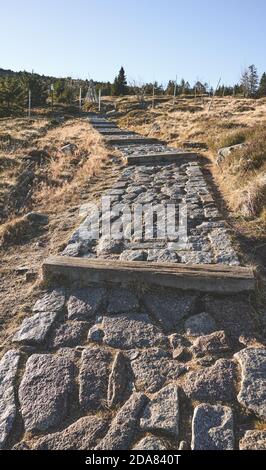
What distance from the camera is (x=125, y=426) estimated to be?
2.41 m

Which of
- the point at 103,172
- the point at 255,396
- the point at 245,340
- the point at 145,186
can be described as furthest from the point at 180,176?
the point at 255,396

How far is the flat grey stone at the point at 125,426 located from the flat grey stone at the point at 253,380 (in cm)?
63

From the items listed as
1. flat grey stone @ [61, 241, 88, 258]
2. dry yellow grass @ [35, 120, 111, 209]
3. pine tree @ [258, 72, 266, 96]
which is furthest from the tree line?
flat grey stone @ [61, 241, 88, 258]

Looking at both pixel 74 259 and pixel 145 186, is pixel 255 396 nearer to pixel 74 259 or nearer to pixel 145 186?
pixel 74 259

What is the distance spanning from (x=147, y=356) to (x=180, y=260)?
1.45 meters

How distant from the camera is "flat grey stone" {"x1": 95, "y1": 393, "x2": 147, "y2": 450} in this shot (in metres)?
2.31

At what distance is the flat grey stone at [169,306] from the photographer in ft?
10.9

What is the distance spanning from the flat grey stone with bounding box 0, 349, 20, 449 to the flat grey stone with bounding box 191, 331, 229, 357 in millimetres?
1292

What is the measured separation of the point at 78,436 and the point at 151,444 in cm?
43

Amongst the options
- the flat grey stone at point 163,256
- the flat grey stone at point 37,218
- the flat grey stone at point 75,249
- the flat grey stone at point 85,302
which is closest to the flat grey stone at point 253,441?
the flat grey stone at point 85,302

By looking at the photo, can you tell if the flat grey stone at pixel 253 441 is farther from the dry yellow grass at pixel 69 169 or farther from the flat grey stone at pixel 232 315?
the dry yellow grass at pixel 69 169

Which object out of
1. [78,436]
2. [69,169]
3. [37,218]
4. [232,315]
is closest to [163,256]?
[232,315]

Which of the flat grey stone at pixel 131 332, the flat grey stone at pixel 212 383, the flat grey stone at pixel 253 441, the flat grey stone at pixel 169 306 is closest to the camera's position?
the flat grey stone at pixel 253 441

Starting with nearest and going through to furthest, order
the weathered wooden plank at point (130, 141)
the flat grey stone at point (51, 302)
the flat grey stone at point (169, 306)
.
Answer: the flat grey stone at point (169, 306) → the flat grey stone at point (51, 302) → the weathered wooden plank at point (130, 141)
